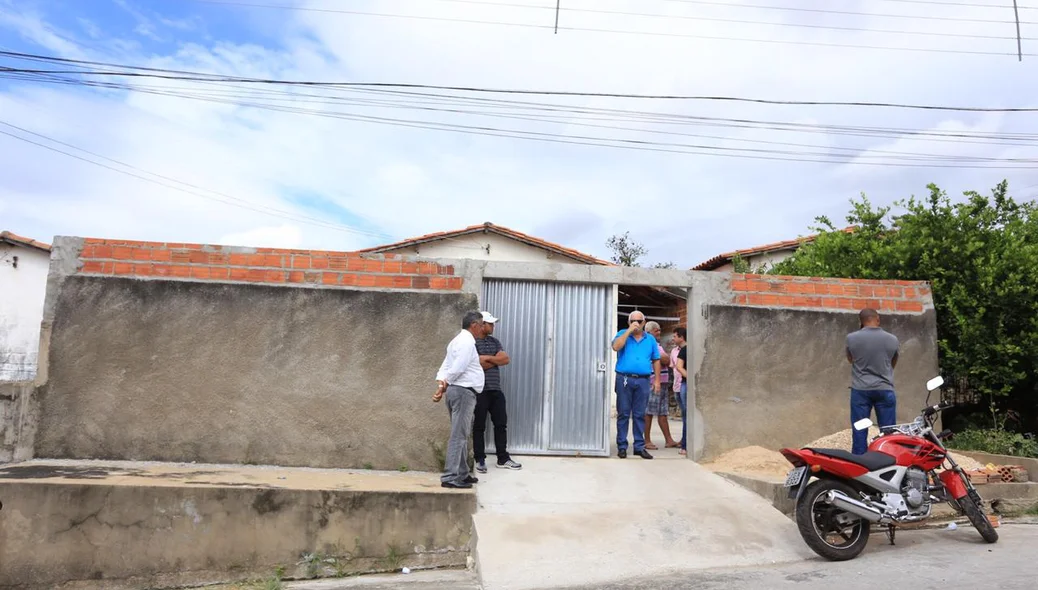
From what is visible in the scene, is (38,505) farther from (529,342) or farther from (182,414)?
(529,342)

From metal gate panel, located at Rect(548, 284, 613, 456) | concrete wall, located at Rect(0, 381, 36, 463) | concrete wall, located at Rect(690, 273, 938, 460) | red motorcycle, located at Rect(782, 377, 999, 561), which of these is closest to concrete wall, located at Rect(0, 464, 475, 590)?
concrete wall, located at Rect(0, 381, 36, 463)

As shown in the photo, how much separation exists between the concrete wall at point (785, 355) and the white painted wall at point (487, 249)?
10.4 m

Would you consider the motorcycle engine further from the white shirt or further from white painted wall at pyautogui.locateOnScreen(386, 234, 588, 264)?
white painted wall at pyautogui.locateOnScreen(386, 234, 588, 264)

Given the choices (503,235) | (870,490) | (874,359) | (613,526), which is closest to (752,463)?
(874,359)

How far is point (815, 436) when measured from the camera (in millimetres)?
7844

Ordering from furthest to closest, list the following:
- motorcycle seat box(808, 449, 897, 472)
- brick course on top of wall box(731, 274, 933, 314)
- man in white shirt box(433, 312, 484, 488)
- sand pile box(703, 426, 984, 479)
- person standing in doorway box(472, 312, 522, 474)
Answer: brick course on top of wall box(731, 274, 933, 314), sand pile box(703, 426, 984, 479), person standing in doorway box(472, 312, 522, 474), man in white shirt box(433, 312, 484, 488), motorcycle seat box(808, 449, 897, 472)

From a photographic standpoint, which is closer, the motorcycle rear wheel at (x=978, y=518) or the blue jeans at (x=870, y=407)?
the motorcycle rear wheel at (x=978, y=518)

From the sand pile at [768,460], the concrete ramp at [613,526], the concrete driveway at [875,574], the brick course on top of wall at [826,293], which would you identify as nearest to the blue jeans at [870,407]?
the sand pile at [768,460]

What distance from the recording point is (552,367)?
311 inches

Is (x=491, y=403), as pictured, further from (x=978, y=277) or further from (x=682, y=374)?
(x=978, y=277)

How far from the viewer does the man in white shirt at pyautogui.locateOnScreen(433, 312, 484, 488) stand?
21.1 feet

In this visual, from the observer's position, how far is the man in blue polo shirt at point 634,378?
26.0 feet

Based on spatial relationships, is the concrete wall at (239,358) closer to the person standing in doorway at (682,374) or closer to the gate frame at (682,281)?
the gate frame at (682,281)

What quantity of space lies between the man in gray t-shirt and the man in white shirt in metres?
3.55
